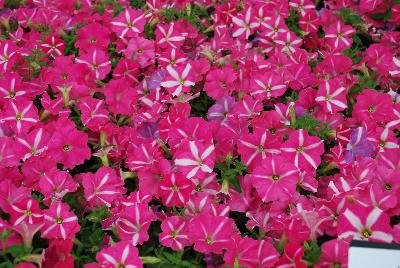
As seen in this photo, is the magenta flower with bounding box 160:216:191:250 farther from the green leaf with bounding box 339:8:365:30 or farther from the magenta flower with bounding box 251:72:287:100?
the green leaf with bounding box 339:8:365:30

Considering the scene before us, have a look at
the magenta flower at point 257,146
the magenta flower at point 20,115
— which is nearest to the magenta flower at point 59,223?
the magenta flower at point 20,115

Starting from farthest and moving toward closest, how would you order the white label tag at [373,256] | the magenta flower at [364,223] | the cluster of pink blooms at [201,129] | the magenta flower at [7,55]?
the magenta flower at [7,55] → the cluster of pink blooms at [201,129] → the magenta flower at [364,223] → the white label tag at [373,256]

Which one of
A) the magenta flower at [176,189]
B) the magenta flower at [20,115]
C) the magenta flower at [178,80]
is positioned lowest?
the magenta flower at [176,189]

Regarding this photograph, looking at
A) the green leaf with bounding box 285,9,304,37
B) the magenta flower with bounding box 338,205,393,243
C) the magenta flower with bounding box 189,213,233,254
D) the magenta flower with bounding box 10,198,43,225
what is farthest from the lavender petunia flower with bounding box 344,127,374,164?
the magenta flower with bounding box 10,198,43,225

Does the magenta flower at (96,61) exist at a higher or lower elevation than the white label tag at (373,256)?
Result: lower

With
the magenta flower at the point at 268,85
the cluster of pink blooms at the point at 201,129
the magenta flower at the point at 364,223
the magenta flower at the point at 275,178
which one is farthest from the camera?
the magenta flower at the point at 268,85

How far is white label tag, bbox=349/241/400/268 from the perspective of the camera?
945mm

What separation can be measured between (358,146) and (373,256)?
1.92 feet

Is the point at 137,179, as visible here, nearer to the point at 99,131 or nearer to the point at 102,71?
the point at 99,131

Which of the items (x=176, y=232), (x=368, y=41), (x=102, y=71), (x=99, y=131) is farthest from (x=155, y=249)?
(x=368, y=41)

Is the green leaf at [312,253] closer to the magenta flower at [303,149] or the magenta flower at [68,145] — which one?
the magenta flower at [303,149]

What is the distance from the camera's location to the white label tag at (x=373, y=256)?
37.2 inches

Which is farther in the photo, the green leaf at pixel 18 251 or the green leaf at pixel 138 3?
the green leaf at pixel 138 3

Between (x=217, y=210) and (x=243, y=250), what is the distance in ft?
0.53
